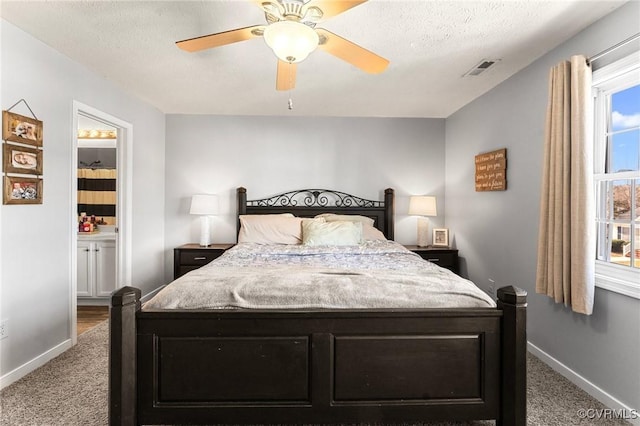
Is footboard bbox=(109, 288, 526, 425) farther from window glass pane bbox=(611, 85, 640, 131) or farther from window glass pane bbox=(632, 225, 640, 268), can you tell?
window glass pane bbox=(611, 85, 640, 131)

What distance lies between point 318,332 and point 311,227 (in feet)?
7.47

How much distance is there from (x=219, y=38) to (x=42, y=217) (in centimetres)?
198

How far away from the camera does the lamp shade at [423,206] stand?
4.49 metres

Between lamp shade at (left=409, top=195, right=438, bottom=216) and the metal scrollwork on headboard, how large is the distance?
449 millimetres

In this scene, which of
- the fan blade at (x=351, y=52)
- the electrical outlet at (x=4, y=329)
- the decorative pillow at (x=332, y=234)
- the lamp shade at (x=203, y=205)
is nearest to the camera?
the fan blade at (x=351, y=52)

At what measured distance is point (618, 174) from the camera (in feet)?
7.30

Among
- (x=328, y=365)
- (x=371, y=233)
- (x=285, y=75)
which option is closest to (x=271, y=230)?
(x=371, y=233)

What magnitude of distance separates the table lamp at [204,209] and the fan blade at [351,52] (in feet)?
9.36

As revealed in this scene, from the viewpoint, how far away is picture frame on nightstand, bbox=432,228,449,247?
15.1ft

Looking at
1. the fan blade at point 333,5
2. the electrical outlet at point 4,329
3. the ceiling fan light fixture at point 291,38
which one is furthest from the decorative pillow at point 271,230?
the fan blade at point 333,5

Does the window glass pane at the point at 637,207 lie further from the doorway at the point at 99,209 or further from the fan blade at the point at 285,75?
the doorway at the point at 99,209

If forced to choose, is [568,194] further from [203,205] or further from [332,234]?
[203,205]

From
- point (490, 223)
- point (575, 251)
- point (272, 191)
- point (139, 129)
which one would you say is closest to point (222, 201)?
point (272, 191)

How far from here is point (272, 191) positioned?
15.6 ft
